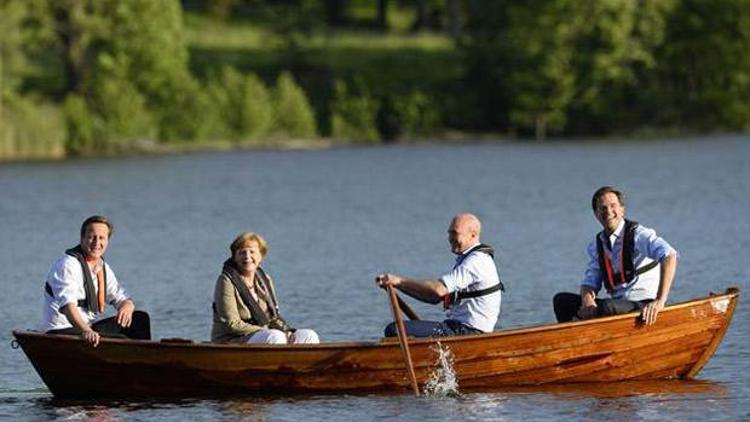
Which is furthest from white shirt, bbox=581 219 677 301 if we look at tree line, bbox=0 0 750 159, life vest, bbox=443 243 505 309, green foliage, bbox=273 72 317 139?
green foliage, bbox=273 72 317 139

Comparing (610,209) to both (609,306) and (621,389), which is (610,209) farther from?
(621,389)

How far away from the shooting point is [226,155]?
87.6m

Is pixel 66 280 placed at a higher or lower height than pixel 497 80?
lower

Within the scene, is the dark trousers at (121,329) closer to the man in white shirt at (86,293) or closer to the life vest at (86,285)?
the man in white shirt at (86,293)

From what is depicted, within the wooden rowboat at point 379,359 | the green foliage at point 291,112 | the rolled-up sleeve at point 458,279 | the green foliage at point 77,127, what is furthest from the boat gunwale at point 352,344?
the green foliage at point 291,112

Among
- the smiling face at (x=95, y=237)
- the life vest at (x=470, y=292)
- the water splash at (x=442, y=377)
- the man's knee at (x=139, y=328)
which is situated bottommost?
the water splash at (x=442, y=377)

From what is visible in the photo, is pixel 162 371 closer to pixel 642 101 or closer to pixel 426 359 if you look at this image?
pixel 426 359

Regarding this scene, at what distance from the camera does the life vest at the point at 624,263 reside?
18.3 metres

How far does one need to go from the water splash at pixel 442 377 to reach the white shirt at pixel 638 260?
5.07ft

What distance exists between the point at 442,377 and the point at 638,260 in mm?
2175

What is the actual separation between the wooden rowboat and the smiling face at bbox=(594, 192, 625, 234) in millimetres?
896

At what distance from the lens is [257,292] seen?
1825cm

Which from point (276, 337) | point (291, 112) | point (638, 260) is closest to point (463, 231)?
point (638, 260)

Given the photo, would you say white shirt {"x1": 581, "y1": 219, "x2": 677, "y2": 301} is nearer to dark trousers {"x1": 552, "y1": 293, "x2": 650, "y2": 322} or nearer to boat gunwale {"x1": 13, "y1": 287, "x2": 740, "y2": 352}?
dark trousers {"x1": 552, "y1": 293, "x2": 650, "y2": 322}
